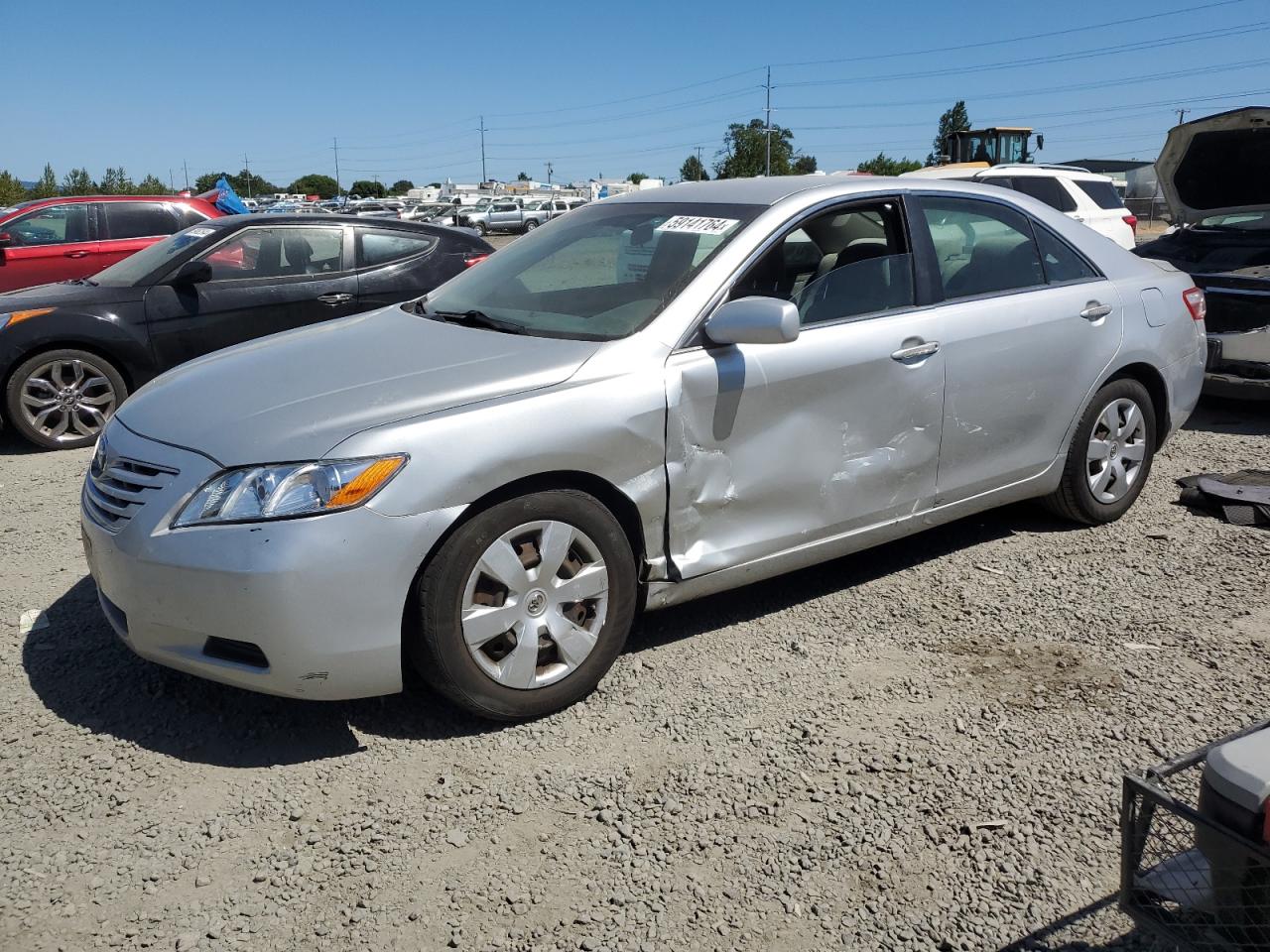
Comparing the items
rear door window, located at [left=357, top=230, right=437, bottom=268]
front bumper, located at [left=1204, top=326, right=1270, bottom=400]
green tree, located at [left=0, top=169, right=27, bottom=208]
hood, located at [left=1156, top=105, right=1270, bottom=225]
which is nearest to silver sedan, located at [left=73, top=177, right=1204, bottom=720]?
front bumper, located at [left=1204, top=326, right=1270, bottom=400]

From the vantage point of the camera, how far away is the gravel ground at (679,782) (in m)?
2.53

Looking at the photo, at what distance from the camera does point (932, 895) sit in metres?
2.58

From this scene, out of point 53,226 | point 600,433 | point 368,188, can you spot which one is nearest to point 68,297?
point 53,226

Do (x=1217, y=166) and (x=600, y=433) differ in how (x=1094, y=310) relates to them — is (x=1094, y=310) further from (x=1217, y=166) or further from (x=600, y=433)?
(x=1217, y=166)

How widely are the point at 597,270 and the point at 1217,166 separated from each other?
6616 millimetres

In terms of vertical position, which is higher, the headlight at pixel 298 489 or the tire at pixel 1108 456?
the headlight at pixel 298 489

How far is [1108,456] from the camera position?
504 cm

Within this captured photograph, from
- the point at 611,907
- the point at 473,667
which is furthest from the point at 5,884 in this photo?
the point at 611,907

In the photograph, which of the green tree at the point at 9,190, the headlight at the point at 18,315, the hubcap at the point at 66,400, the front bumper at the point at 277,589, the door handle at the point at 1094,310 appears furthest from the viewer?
the green tree at the point at 9,190

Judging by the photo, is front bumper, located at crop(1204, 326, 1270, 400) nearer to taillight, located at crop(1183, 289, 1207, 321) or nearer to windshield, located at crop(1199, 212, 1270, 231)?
windshield, located at crop(1199, 212, 1270, 231)

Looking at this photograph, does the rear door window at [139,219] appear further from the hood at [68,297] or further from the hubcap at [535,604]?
the hubcap at [535,604]

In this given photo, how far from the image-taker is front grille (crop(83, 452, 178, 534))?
10.4 ft

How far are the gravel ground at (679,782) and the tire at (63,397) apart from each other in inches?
121

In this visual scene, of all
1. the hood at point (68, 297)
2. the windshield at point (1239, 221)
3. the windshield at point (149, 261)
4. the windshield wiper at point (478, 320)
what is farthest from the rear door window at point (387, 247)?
the windshield at point (1239, 221)
